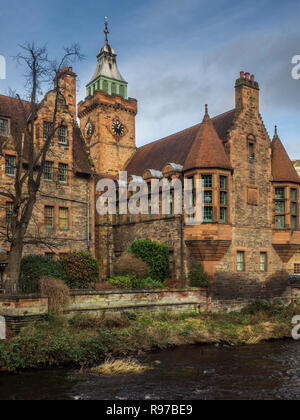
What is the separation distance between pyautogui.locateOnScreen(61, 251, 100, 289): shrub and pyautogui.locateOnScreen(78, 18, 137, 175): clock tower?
1361 cm

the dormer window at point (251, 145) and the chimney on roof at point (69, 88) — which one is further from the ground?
the chimney on roof at point (69, 88)

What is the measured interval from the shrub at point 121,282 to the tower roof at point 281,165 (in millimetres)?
12578

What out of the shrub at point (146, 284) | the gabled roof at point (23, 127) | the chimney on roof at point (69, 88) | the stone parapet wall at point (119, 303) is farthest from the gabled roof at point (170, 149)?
the stone parapet wall at point (119, 303)

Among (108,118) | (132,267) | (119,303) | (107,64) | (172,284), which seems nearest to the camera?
(119,303)

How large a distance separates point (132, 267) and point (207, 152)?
8366 millimetres

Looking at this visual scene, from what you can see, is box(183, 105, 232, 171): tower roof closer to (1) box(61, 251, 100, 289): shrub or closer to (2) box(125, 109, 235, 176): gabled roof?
(2) box(125, 109, 235, 176): gabled roof

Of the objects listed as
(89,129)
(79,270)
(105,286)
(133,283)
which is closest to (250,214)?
(133,283)

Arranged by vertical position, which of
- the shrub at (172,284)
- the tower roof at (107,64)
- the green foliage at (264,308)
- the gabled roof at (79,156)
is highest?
the tower roof at (107,64)

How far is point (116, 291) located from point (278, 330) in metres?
9.40

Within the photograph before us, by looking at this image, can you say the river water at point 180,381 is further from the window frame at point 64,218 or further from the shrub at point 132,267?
the window frame at point 64,218

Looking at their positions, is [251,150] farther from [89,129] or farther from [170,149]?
[89,129]

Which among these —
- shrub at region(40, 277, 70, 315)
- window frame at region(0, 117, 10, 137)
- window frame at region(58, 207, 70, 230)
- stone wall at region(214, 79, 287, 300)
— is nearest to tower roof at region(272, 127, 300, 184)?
stone wall at region(214, 79, 287, 300)

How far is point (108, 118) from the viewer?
38.4 meters

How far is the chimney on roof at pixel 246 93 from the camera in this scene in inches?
1155
